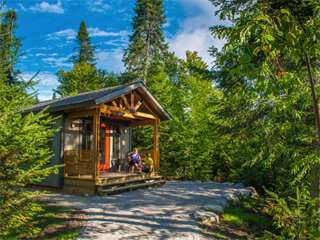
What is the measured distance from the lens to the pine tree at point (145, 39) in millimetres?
17844

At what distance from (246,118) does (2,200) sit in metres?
6.59

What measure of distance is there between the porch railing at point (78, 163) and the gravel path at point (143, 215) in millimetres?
1230

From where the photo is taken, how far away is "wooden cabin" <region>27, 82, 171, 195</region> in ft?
26.7

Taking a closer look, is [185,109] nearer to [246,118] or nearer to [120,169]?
[120,169]

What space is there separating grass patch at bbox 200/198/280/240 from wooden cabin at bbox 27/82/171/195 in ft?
13.3

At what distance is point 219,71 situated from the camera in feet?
26.2

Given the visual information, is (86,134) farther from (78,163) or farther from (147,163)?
(147,163)

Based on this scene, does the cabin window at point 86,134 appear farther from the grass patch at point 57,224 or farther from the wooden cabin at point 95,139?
the grass patch at point 57,224

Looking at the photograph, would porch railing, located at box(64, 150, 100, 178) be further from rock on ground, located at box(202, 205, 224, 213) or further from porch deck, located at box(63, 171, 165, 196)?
rock on ground, located at box(202, 205, 224, 213)

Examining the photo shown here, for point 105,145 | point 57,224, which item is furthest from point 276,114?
point 105,145

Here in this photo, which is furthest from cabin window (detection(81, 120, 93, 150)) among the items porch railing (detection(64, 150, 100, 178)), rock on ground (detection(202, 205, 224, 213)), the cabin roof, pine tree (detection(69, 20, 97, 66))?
pine tree (detection(69, 20, 97, 66))

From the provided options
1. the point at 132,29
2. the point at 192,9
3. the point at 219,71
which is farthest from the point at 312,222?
the point at 132,29

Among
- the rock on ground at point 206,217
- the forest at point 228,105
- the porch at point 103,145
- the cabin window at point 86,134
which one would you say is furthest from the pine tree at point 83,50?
the rock on ground at point 206,217

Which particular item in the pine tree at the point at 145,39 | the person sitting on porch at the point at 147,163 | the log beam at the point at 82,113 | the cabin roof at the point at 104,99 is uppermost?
the pine tree at the point at 145,39
